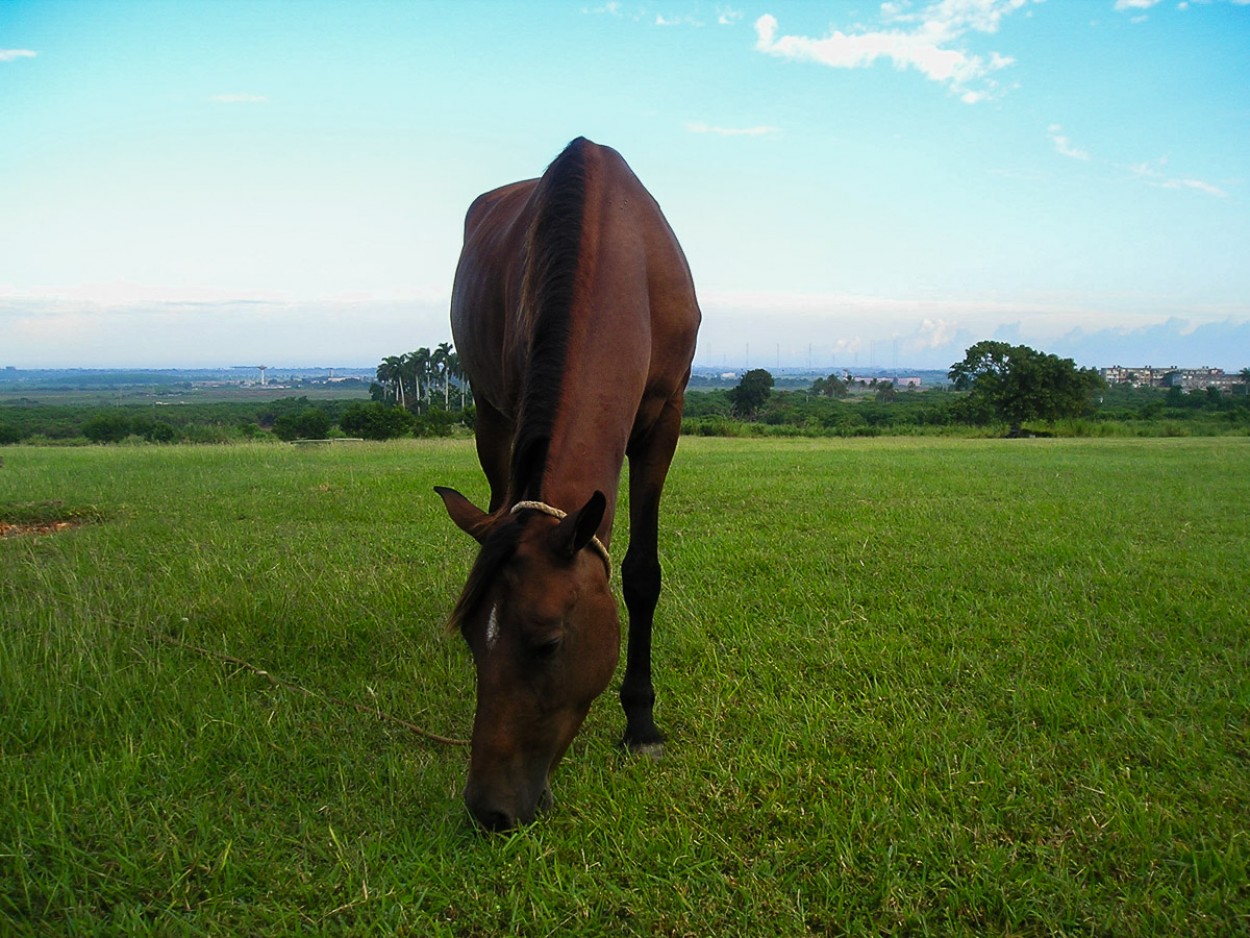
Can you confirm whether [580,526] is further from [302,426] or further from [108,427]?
[108,427]

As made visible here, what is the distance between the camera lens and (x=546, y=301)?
2.91 m

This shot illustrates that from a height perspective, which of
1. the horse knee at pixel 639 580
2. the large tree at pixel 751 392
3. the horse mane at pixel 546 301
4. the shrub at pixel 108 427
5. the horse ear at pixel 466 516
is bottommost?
the shrub at pixel 108 427

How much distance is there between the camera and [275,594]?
4.72 m

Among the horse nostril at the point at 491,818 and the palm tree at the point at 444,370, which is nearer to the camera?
the horse nostril at the point at 491,818

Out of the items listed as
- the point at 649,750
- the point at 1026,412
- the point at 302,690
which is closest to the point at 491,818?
the point at 649,750

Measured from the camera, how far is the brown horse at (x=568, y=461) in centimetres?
236

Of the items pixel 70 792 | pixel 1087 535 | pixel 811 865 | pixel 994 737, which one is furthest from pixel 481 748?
pixel 1087 535

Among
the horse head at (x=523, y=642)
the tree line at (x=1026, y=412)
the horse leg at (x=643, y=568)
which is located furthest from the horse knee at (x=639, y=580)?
the tree line at (x=1026, y=412)

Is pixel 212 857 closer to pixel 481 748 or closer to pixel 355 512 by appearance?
pixel 481 748

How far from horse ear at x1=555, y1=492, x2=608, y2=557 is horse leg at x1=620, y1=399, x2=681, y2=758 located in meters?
1.08

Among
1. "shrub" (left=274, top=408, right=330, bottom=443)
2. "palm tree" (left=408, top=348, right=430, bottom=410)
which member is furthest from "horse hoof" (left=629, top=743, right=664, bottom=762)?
"palm tree" (left=408, top=348, right=430, bottom=410)

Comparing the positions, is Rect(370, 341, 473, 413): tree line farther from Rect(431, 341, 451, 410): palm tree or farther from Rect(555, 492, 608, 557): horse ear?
Rect(555, 492, 608, 557): horse ear

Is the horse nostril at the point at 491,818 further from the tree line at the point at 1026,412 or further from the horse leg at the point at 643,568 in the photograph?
the tree line at the point at 1026,412

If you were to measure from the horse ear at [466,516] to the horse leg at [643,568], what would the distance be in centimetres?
104
